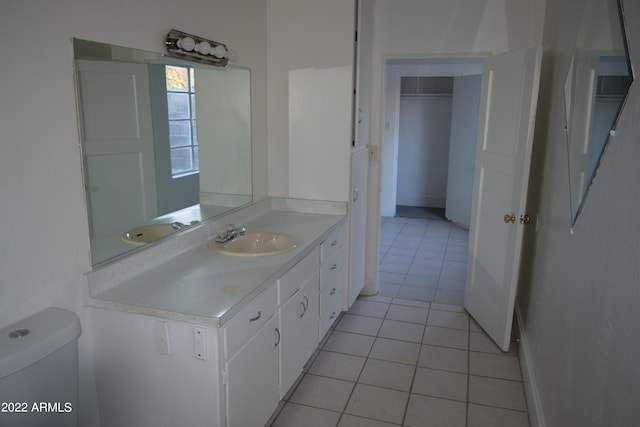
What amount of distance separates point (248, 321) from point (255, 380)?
0.30 meters

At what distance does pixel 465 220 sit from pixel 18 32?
5.82m

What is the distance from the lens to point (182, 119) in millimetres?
2447

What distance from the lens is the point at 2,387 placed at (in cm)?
140

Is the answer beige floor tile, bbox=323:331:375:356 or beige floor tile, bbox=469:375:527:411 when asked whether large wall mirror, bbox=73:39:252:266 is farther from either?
beige floor tile, bbox=469:375:527:411

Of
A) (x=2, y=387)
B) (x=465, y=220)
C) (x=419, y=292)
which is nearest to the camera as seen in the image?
(x=2, y=387)

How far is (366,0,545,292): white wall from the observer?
11.0ft

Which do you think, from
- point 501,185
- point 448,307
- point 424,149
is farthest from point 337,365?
point 424,149

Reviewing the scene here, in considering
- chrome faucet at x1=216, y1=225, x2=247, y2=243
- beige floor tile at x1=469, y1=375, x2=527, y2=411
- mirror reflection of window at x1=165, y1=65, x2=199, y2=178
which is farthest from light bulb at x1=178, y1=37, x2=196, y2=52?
beige floor tile at x1=469, y1=375, x2=527, y2=411

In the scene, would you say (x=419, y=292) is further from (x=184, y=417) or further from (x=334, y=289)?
(x=184, y=417)

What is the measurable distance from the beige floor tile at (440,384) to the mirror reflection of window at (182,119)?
178 centimetres

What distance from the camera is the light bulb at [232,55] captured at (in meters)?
2.72

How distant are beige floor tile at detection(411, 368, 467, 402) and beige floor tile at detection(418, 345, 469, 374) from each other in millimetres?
60

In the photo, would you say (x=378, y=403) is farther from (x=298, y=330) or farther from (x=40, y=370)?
(x=40, y=370)

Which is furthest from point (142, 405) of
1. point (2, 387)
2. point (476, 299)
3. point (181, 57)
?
point (476, 299)
